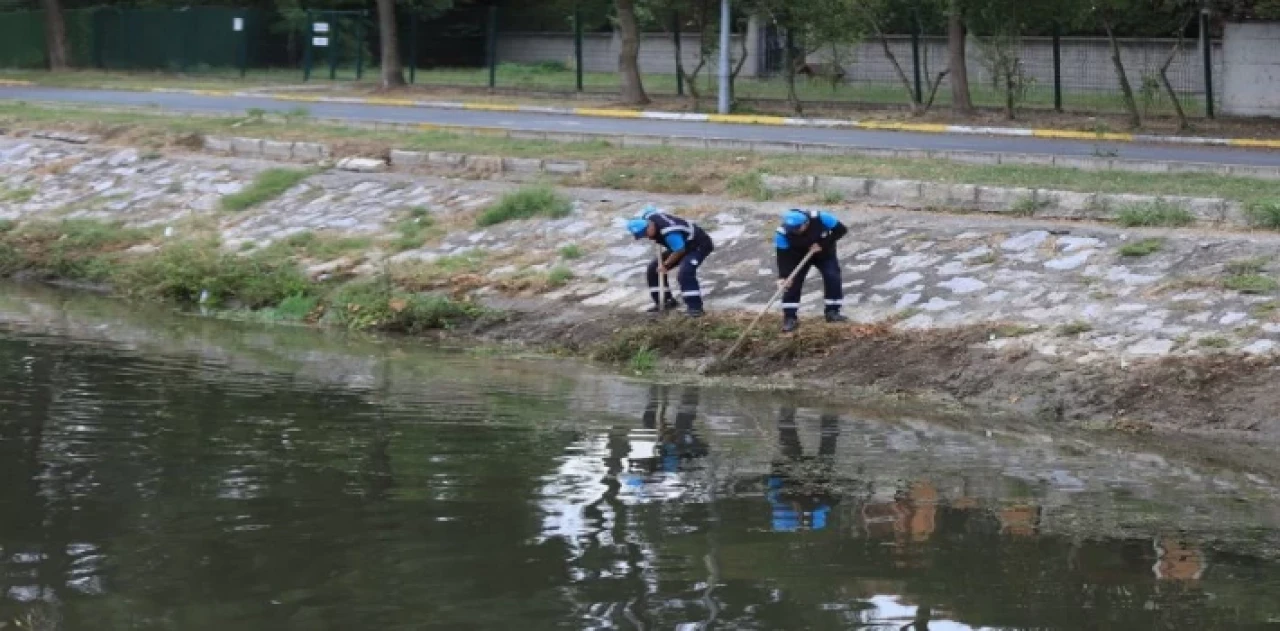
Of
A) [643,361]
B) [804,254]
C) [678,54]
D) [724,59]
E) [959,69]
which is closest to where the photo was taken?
[804,254]

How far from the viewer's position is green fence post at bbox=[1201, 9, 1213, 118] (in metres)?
31.2

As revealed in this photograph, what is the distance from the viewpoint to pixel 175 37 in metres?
47.5

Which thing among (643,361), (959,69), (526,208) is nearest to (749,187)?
(526,208)

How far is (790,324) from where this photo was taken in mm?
14852

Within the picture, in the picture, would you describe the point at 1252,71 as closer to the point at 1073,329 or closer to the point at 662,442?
the point at 1073,329

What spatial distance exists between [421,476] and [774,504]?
2086 mm

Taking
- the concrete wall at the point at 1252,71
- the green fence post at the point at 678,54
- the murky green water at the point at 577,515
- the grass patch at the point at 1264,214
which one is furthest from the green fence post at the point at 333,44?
the grass patch at the point at 1264,214

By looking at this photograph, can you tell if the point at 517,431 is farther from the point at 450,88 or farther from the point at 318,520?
the point at 450,88

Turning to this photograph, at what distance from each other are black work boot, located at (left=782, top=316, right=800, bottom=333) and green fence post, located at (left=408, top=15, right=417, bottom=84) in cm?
2844

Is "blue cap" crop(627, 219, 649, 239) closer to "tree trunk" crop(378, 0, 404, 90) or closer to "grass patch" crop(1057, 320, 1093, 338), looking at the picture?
"grass patch" crop(1057, 320, 1093, 338)

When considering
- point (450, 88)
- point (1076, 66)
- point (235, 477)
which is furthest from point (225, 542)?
point (450, 88)

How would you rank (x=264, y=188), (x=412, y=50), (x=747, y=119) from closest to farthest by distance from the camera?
(x=264, y=188), (x=747, y=119), (x=412, y=50)

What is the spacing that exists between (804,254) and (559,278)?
3.60 metres

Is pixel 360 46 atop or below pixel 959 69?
atop
